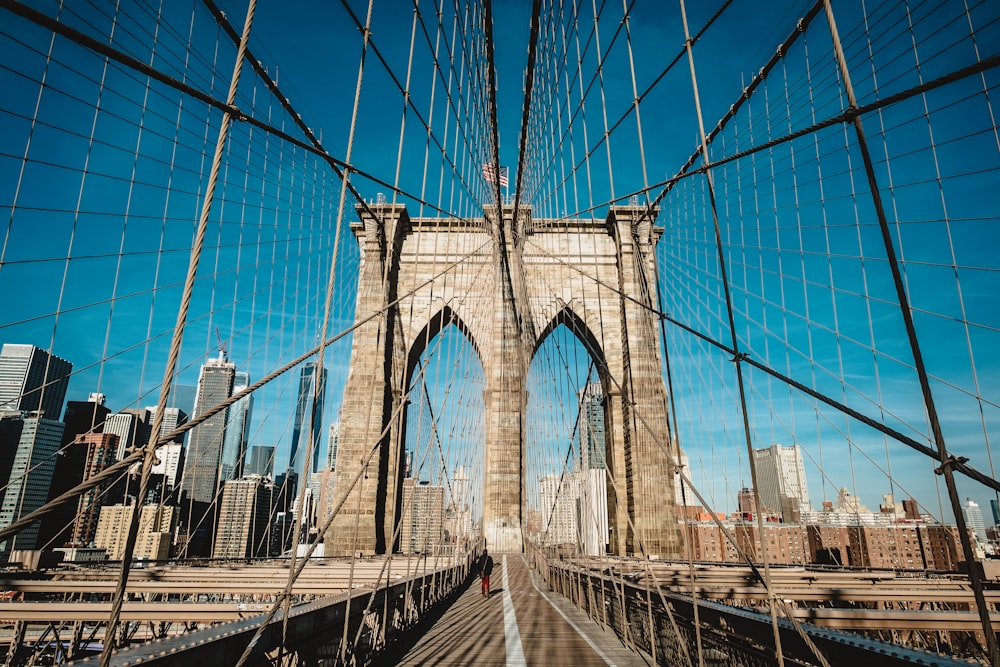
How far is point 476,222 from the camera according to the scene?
13938 millimetres

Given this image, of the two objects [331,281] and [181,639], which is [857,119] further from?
[181,639]

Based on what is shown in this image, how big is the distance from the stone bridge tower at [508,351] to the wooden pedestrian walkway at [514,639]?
7789 mm

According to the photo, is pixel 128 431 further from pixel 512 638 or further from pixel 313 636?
pixel 313 636

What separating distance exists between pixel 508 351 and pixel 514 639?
1270 cm

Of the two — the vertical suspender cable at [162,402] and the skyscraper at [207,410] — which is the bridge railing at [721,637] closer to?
the vertical suspender cable at [162,402]

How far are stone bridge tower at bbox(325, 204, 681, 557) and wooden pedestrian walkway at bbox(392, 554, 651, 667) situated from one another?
779cm

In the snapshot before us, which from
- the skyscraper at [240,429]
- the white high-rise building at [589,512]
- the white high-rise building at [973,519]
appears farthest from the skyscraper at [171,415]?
the white high-rise building at [973,519]

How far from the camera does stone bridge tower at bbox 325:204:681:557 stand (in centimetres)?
1474

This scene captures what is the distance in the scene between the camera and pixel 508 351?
56.3ft

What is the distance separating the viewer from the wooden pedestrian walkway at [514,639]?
12.7 ft

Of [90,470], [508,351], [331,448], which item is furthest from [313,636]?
[331,448]

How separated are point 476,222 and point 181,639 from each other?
13.0 m

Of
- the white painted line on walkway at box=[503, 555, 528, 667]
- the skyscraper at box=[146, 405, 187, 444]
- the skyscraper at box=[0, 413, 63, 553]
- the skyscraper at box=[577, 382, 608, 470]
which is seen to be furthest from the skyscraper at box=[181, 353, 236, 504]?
the skyscraper at box=[577, 382, 608, 470]

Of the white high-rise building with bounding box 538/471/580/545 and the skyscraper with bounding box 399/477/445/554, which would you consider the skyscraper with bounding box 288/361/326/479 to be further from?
the white high-rise building with bounding box 538/471/580/545
